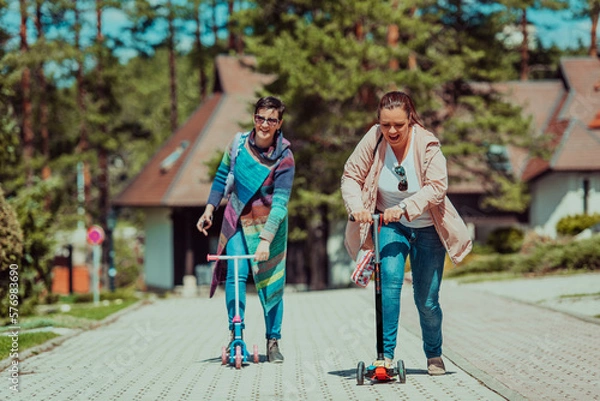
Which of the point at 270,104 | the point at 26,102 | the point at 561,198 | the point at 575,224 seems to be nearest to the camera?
the point at 270,104

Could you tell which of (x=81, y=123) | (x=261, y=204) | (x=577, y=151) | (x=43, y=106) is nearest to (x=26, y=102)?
(x=43, y=106)

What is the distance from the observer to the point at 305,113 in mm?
32781

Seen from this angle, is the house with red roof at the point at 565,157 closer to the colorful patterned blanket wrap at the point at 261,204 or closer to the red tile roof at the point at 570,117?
the red tile roof at the point at 570,117

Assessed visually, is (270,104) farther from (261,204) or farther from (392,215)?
(392,215)

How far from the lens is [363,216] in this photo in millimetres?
7176

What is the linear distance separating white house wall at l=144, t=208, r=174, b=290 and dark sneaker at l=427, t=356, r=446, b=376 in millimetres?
32705

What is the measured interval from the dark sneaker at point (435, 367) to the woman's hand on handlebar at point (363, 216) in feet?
4.18

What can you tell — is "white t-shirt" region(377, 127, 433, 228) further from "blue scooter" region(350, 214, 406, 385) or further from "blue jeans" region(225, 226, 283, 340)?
"blue jeans" region(225, 226, 283, 340)

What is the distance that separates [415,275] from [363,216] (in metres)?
0.78

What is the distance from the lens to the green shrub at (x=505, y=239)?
34.9 metres

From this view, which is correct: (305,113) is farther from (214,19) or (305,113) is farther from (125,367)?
(125,367)

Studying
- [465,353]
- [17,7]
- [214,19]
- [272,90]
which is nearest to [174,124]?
[214,19]

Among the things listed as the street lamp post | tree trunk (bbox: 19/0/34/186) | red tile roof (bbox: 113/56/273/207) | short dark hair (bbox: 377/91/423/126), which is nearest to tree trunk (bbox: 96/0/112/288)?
the street lamp post

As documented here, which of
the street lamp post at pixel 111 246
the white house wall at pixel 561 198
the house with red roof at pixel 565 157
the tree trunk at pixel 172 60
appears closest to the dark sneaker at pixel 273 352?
the house with red roof at pixel 565 157
